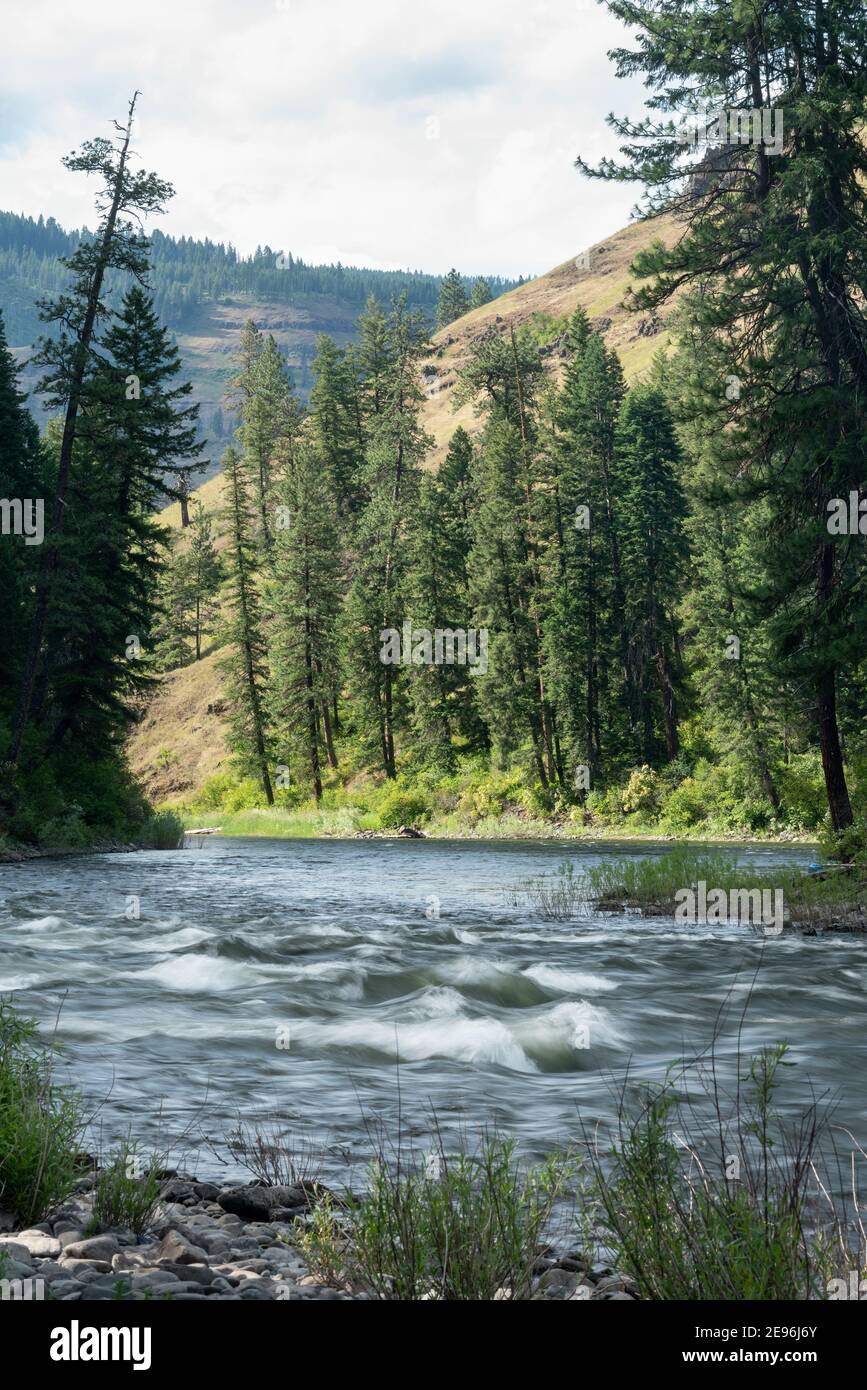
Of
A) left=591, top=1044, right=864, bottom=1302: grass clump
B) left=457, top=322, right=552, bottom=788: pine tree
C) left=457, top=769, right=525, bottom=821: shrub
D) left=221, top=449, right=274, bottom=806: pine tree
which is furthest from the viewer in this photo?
left=221, top=449, right=274, bottom=806: pine tree

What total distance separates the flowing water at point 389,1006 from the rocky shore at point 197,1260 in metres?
1.06

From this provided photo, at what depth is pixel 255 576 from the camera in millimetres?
89188

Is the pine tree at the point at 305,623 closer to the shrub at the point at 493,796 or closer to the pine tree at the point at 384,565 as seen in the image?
the pine tree at the point at 384,565

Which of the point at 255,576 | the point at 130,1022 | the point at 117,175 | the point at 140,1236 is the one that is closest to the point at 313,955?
the point at 130,1022

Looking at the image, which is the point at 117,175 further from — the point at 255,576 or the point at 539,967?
the point at 255,576

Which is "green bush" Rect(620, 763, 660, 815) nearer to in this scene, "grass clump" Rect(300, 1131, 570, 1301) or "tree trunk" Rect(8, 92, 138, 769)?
"tree trunk" Rect(8, 92, 138, 769)

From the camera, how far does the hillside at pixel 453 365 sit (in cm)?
8169

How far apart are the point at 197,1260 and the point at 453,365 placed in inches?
5871

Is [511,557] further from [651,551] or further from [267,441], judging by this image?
[267,441]

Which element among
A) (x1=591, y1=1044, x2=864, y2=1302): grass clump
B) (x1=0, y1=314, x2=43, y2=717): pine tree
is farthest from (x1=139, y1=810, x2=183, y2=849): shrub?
(x1=591, y1=1044, x2=864, y2=1302): grass clump

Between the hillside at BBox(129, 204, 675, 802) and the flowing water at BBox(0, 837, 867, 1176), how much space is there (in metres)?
9.71

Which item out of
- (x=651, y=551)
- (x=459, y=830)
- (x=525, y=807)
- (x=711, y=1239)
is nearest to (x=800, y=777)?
(x=525, y=807)

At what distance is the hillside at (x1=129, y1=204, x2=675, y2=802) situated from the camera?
268 ft
